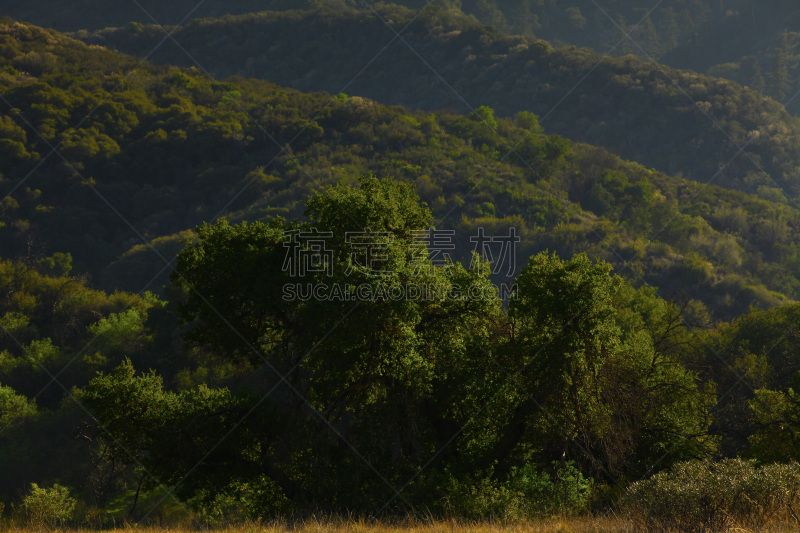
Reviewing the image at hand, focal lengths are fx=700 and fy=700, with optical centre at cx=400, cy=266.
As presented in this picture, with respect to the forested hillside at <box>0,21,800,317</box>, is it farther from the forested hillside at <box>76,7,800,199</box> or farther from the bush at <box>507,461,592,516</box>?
the bush at <box>507,461,592,516</box>

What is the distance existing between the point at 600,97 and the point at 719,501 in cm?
Result: 16786

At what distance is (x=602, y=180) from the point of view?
4272 inches

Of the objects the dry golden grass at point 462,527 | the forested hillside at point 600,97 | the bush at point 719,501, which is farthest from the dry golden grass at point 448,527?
the forested hillside at point 600,97

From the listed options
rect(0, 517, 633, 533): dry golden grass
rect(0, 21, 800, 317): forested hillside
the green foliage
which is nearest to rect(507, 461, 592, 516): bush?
rect(0, 517, 633, 533): dry golden grass

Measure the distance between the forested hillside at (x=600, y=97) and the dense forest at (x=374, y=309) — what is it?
1.03 meters

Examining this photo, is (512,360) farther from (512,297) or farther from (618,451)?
(618,451)

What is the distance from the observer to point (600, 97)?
6545 inches

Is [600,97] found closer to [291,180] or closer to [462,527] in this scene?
[291,180]

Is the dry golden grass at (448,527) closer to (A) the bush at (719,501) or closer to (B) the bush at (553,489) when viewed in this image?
(A) the bush at (719,501)

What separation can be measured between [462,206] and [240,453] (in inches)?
3095

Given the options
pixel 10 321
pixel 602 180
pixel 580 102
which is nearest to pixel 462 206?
pixel 602 180

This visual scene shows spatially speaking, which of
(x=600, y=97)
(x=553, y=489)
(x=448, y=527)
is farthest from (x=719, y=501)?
(x=600, y=97)

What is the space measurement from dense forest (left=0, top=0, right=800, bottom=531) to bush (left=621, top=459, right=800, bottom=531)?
1.7 inches

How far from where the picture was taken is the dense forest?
1535cm
